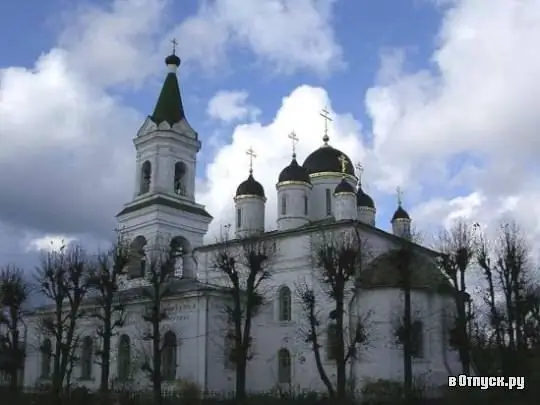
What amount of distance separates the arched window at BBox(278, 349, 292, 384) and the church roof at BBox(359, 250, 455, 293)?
5.76 meters

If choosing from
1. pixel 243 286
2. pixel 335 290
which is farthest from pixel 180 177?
pixel 335 290

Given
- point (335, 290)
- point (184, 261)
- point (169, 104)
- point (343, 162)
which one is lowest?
point (335, 290)

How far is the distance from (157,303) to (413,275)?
1262 cm

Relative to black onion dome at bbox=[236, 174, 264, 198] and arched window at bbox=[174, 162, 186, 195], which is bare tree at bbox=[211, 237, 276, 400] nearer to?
black onion dome at bbox=[236, 174, 264, 198]

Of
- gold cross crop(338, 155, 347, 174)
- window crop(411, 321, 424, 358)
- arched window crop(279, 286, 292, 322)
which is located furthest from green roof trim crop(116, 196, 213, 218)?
window crop(411, 321, 424, 358)

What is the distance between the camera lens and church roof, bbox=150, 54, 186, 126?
43344 mm

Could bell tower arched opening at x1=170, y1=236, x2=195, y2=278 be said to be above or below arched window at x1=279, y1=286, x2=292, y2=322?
above

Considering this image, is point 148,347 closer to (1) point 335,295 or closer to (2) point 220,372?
(2) point 220,372

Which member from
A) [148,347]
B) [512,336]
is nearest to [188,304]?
[148,347]

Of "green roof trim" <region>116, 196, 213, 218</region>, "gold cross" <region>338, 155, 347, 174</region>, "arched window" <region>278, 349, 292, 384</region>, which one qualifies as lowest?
"arched window" <region>278, 349, 292, 384</region>

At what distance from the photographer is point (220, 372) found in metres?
35.5

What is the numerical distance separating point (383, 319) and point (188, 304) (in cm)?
1077

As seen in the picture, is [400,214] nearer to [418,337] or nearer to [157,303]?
[418,337]

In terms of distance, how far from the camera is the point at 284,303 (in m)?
37.0
